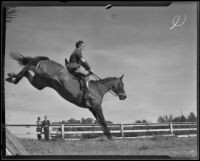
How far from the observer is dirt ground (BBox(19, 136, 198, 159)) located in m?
9.17

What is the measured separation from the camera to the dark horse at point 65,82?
9.48 metres

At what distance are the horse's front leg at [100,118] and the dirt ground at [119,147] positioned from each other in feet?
0.48

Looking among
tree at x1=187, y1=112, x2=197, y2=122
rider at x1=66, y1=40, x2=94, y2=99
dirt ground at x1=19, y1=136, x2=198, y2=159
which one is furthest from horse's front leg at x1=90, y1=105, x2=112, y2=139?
tree at x1=187, y1=112, x2=197, y2=122

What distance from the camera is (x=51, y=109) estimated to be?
9398mm

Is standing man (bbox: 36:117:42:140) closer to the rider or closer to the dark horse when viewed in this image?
the dark horse

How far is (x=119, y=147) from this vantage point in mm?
9344

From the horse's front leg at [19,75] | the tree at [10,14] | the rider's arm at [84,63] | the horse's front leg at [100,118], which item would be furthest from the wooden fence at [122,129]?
→ the tree at [10,14]

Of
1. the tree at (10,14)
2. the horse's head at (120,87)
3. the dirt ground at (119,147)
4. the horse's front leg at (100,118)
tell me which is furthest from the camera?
the horse's head at (120,87)

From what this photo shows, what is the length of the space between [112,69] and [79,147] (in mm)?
1619

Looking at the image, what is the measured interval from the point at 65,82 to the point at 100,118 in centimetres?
98

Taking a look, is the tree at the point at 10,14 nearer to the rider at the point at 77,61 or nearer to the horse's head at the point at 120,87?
the rider at the point at 77,61

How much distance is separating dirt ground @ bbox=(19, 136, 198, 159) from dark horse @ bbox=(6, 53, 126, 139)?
0.31 m

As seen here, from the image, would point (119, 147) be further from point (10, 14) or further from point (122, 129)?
point (10, 14)

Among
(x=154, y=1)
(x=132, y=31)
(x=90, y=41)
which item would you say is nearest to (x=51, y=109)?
(x=90, y=41)
